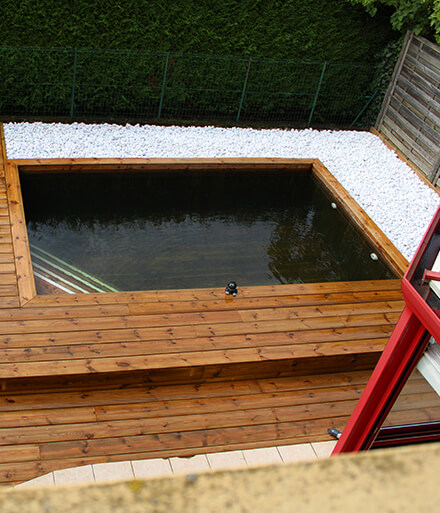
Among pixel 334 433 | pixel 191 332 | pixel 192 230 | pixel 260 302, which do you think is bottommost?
pixel 334 433

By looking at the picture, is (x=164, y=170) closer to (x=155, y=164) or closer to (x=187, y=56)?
(x=155, y=164)

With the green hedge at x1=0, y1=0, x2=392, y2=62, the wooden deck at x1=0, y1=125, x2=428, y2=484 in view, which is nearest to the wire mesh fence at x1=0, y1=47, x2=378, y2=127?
the green hedge at x1=0, y1=0, x2=392, y2=62

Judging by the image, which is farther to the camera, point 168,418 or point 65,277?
point 65,277

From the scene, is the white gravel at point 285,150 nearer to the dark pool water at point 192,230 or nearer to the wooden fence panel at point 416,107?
the wooden fence panel at point 416,107

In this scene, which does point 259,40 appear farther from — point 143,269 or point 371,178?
point 143,269

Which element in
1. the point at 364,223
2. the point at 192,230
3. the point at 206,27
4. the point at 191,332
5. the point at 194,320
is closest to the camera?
the point at 191,332

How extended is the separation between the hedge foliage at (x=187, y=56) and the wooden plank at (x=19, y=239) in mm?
1957

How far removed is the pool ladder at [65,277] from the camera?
16.2ft

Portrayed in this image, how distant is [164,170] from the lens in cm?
686

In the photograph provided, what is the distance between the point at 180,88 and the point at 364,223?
139 inches

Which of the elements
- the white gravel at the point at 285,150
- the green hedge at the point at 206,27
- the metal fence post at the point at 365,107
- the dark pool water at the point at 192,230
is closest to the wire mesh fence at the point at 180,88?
the metal fence post at the point at 365,107

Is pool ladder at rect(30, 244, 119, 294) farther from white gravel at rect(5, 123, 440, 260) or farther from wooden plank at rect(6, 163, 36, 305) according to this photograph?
white gravel at rect(5, 123, 440, 260)

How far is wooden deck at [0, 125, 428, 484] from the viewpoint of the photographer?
3.77 meters

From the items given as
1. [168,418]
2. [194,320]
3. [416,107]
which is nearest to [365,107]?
[416,107]
